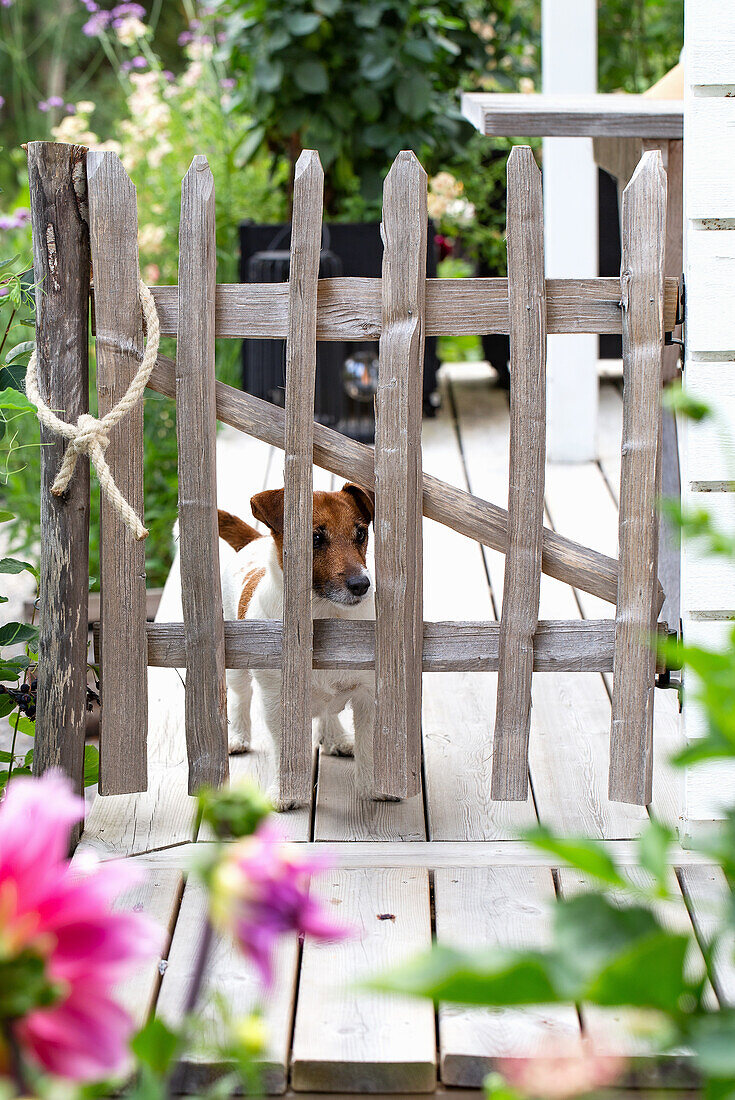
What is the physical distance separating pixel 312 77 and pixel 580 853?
5.01 metres

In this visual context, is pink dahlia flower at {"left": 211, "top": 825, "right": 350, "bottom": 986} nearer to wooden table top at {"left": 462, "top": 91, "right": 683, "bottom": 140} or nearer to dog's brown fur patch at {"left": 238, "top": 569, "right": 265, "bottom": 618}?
dog's brown fur patch at {"left": 238, "top": 569, "right": 265, "bottom": 618}

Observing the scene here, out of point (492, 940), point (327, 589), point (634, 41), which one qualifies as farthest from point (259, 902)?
point (634, 41)

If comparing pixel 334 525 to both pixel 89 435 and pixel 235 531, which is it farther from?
pixel 89 435

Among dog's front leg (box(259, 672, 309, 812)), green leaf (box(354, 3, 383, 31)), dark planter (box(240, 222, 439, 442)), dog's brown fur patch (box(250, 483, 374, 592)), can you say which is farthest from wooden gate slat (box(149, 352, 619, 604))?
green leaf (box(354, 3, 383, 31))

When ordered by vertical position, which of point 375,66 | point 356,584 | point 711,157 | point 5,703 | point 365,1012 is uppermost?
point 375,66

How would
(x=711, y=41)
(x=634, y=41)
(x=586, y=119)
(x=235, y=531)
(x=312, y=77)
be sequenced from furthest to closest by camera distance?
(x=634, y=41) → (x=312, y=77) → (x=586, y=119) → (x=235, y=531) → (x=711, y=41)

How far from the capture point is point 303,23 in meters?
5.06

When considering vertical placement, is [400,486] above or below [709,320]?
below

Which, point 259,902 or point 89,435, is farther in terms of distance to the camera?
point 89,435

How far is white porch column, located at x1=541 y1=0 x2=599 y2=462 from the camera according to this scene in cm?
446

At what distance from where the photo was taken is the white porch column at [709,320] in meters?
2.08

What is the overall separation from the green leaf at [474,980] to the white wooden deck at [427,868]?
37mm

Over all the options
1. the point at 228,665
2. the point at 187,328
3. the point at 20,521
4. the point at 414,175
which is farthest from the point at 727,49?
the point at 20,521

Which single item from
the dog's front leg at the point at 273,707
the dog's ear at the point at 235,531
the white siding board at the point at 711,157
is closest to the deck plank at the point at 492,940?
the dog's front leg at the point at 273,707
